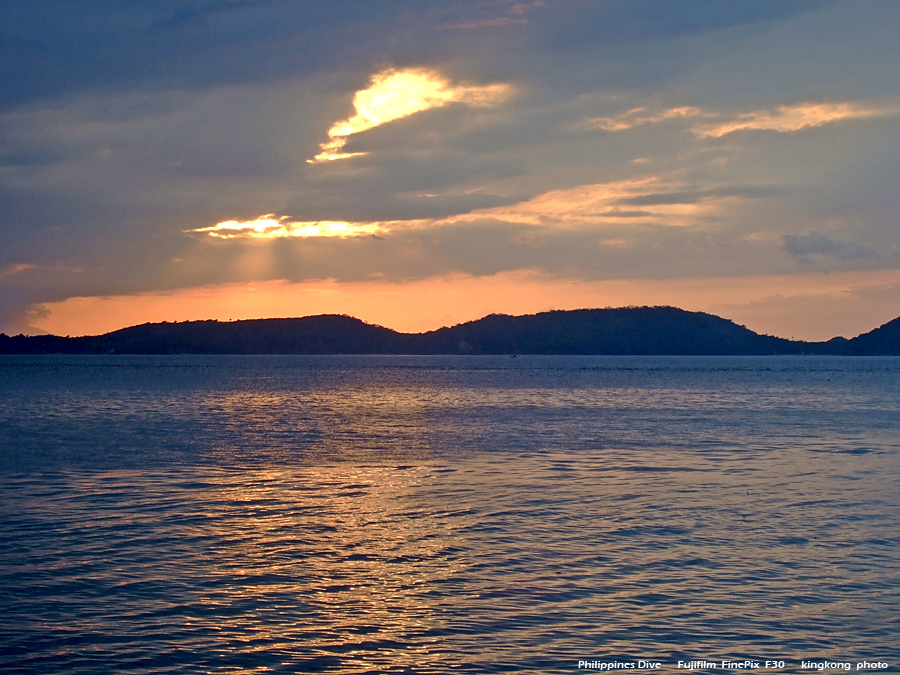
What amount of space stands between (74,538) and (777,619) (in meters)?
13.4

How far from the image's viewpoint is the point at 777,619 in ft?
39.6

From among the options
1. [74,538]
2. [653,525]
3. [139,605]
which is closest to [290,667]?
[139,605]

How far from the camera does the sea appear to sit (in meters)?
10.9

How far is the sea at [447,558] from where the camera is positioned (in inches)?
431

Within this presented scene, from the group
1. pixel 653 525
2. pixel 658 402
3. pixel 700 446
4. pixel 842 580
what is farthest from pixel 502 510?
pixel 658 402

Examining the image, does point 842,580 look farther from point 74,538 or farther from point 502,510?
point 74,538

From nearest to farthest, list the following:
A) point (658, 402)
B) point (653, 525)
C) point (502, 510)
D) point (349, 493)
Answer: point (653, 525) < point (502, 510) < point (349, 493) < point (658, 402)

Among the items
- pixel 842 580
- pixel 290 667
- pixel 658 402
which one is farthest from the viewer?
pixel 658 402

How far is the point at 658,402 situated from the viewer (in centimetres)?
7062

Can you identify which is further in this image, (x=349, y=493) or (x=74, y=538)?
(x=349, y=493)

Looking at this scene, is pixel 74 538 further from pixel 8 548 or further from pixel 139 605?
pixel 139 605

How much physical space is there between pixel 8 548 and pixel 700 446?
27.6m

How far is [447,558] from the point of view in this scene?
15.5 meters

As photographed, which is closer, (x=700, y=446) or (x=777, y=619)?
(x=777, y=619)
